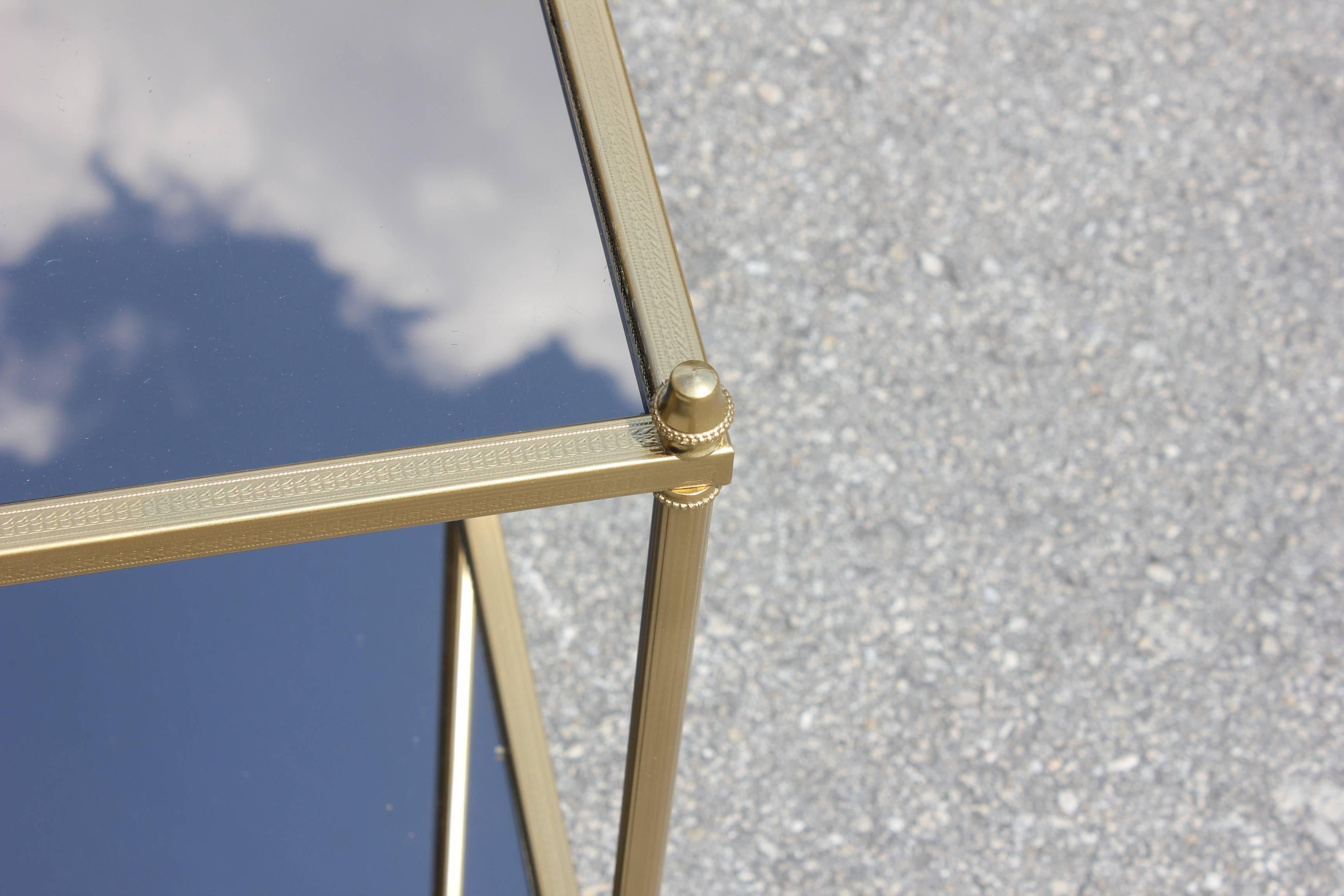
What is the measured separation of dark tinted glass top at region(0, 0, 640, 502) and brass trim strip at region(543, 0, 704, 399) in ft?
0.04

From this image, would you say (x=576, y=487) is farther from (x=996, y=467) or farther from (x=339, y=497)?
(x=996, y=467)

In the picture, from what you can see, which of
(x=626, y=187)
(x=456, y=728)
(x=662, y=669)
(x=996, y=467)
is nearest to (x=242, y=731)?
(x=456, y=728)

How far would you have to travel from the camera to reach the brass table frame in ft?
1.52

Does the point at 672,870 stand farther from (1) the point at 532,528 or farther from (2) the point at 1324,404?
(2) the point at 1324,404

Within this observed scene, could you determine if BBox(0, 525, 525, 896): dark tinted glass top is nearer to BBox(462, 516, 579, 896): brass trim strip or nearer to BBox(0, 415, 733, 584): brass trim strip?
BBox(462, 516, 579, 896): brass trim strip

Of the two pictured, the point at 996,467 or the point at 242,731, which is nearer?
the point at 242,731

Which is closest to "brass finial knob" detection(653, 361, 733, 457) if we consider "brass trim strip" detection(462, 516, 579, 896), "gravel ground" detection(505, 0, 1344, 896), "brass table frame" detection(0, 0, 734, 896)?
"brass table frame" detection(0, 0, 734, 896)

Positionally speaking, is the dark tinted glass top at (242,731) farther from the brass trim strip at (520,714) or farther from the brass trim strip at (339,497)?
the brass trim strip at (339,497)

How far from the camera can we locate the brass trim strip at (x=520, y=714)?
1000 mm

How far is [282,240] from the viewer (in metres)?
0.53

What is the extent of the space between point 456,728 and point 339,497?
0.64 meters

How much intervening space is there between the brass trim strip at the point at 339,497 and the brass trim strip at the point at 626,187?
36mm

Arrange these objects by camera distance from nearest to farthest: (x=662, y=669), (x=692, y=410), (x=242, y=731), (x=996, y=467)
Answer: (x=692, y=410)
(x=662, y=669)
(x=242, y=731)
(x=996, y=467)

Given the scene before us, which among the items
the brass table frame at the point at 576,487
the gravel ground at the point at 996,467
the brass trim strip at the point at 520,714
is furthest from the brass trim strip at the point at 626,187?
the gravel ground at the point at 996,467
